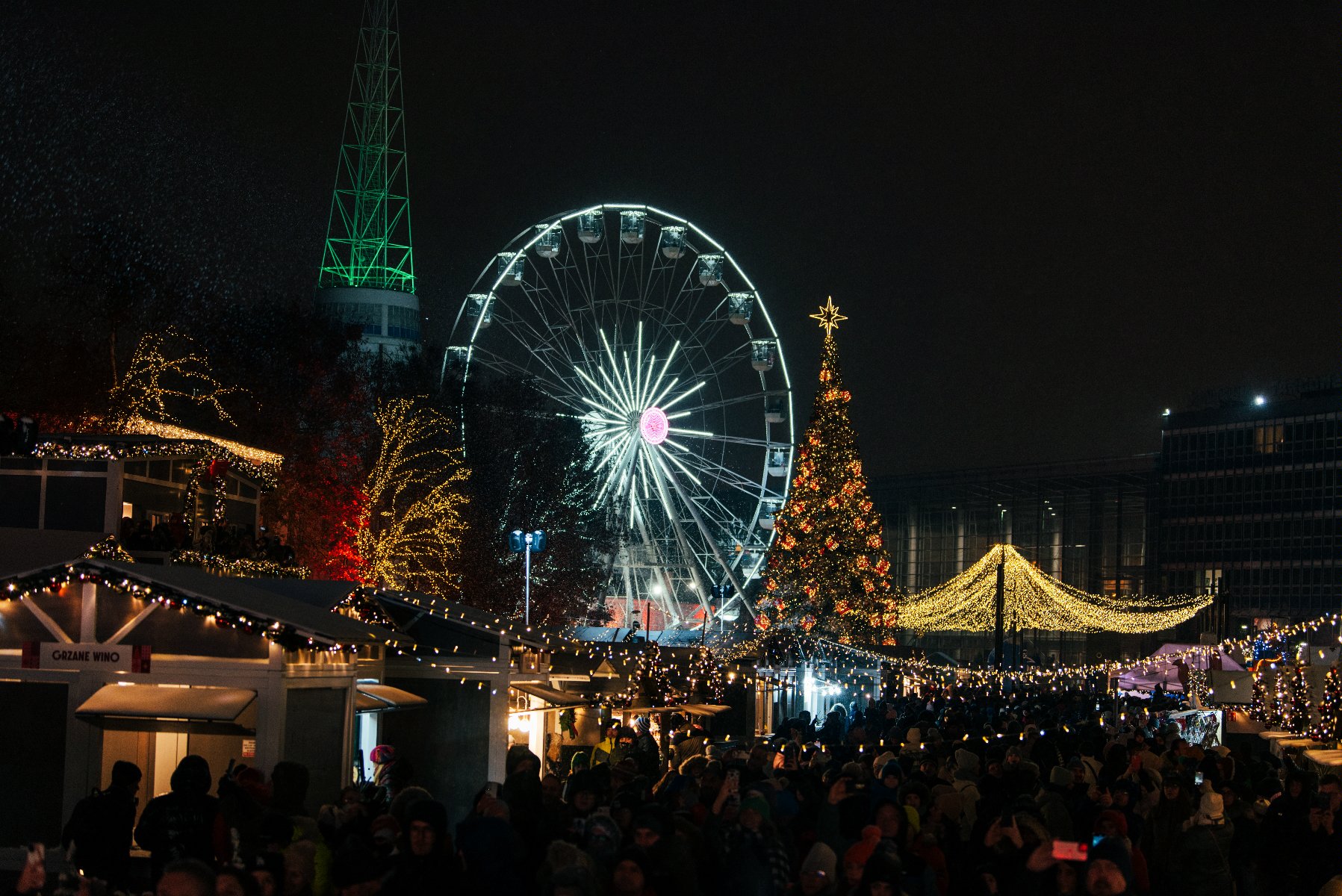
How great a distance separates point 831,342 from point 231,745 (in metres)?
51.4

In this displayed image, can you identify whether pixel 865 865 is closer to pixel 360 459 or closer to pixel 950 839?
pixel 950 839

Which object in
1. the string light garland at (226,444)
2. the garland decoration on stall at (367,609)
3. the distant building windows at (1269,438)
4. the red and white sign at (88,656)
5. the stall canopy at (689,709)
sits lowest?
the stall canopy at (689,709)

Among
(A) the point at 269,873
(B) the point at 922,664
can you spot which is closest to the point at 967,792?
(A) the point at 269,873

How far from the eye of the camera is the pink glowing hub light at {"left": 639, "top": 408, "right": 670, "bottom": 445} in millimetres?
45812

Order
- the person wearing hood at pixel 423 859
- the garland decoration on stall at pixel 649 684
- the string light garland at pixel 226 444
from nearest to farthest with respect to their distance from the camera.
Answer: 1. the person wearing hood at pixel 423 859
2. the string light garland at pixel 226 444
3. the garland decoration on stall at pixel 649 684

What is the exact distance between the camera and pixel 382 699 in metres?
19.1

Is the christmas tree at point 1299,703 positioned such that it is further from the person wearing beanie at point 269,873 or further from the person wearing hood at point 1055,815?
the person wearing beanie at point 269,873

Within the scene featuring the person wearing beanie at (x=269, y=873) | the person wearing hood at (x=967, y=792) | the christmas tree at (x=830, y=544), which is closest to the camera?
the person wearing beanie at (x=269, y=873)

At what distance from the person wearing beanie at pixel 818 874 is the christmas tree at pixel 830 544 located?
57179 millimetres

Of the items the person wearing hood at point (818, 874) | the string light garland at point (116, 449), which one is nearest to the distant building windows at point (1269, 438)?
the string light garland at point (116, 449)

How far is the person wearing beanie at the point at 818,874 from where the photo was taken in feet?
30.0

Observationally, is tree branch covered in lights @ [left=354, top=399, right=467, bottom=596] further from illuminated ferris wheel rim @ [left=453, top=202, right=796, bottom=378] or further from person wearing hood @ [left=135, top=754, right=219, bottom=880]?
person wearing hood @ [left=135, top=754, right=219, bottom=880]

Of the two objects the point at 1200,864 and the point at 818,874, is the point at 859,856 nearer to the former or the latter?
the point at 818,874

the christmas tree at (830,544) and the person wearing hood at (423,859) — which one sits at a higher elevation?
the christmas tree at (830,544)
